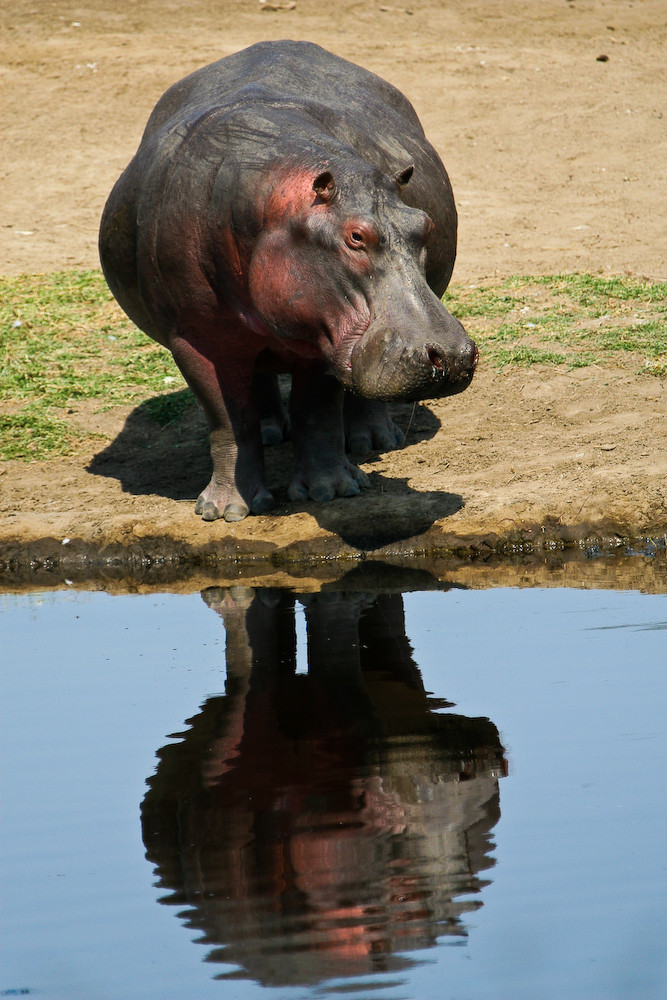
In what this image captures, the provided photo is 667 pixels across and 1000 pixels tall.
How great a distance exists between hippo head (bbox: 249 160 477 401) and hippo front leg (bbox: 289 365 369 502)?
2.88ft

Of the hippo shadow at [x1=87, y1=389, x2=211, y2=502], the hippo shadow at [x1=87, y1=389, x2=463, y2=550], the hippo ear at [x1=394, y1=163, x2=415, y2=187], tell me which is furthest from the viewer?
the hippo shadow at [x1=87, y1=389, x2=211, y2=502]

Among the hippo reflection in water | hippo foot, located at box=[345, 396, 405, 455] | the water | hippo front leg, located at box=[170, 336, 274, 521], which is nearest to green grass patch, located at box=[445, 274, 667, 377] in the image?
hippo foot, located at box=[345, 396, 405, 455]

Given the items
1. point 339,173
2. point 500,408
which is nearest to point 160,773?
point 339,173

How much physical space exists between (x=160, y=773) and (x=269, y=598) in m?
1.79

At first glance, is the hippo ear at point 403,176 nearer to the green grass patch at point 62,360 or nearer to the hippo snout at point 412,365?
the hippo snout at point 412,365

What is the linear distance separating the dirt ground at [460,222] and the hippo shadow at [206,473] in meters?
0.02

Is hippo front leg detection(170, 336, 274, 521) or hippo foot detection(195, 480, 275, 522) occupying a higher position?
hippo front leg detection(170, 336, 274, 521)

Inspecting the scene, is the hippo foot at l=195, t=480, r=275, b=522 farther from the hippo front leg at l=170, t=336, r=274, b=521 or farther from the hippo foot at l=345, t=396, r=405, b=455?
the hippo foot at l=345, t=396, r=405, b=455

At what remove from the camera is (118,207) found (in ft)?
22.0

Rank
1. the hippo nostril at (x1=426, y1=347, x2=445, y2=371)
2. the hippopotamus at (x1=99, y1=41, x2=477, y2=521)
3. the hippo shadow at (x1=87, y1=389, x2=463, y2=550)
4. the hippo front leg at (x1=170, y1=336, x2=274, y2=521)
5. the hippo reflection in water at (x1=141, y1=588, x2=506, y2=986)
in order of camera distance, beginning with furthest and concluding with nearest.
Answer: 1. the hippo front leg at (x1=170, y1=336, x2=274, y2=521)
2. the hippo shadow at (x1=87, y1=389, x2=463, y2=550)
3. the hippopotamus at (x1=99, y1=41, x2=477, y2=521)
4. the hippo nostril at (x1=426, y1=347, x2=445, y2=371)
5. the hippo reflection in water at (x1=141, y1=588, x2=506, y2=986)

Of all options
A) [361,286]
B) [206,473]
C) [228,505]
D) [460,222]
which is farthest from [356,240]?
[460,222]

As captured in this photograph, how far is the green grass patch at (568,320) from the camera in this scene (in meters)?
8.09

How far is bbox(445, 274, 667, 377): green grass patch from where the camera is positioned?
319 inches

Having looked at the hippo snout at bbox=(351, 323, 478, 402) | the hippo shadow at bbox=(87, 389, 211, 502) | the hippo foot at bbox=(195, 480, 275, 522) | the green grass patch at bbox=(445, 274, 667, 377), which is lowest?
the hippo foot at bbox=(195, 480, 275, 522)
